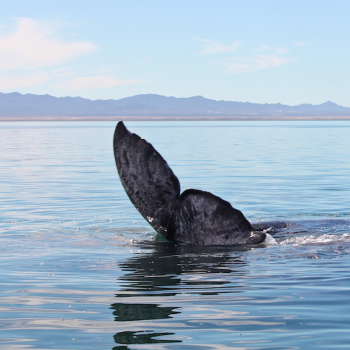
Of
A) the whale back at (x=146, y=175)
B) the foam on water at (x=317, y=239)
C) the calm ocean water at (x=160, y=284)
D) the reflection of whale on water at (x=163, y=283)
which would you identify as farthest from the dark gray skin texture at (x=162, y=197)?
the foam on water at (x=317, y=239)

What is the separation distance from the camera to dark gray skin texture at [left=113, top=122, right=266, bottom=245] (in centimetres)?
622

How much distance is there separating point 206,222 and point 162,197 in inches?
22.3

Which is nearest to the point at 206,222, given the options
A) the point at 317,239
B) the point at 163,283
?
the point at 163,283

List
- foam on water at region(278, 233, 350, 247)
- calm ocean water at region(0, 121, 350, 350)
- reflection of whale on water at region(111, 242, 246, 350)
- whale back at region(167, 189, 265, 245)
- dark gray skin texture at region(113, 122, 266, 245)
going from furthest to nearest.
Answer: foam on water at region(278, 233, 350, 247), dark gray skin texture at region(113, 122, 266, 245), whale back at region(167, 189, 265, 245), reflection of whale on water at region(111, 242, 246, 350), calm ocean water at region(0, 121, 350, 350)

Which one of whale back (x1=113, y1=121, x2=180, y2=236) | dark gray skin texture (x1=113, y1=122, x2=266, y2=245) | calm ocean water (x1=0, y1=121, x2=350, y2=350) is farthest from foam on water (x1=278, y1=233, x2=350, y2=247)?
whale back (x1=113, y1=121, x2=180, y2=236)

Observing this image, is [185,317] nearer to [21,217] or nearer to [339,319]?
[339,319]

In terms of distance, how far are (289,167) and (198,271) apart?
16791mm

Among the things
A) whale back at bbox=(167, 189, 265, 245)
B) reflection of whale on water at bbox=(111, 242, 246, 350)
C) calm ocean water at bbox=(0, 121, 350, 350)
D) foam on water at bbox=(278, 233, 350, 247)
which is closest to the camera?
calm ocean water at bbox=(0, 121, 350, 350)

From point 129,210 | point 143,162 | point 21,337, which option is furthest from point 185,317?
point 129,210

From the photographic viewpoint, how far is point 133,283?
6.06 m

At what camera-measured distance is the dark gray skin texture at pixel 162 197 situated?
6223 mm

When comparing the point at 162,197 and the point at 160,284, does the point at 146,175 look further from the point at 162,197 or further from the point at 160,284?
the point at 160,284

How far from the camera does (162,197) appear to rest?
6344 mm

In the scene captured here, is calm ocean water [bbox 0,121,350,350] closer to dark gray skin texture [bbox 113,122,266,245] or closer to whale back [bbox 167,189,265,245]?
whale back [bbox 167,189,265,245]
